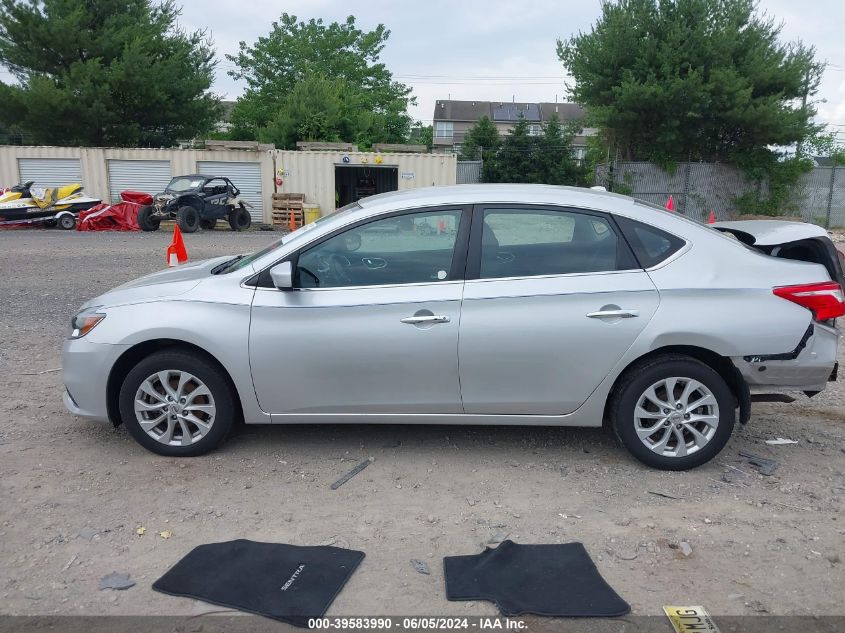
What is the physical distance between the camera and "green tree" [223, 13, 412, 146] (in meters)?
46.4

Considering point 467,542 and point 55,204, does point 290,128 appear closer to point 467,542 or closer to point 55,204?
point 55,204

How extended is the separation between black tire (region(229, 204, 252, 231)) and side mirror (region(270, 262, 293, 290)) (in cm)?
1851

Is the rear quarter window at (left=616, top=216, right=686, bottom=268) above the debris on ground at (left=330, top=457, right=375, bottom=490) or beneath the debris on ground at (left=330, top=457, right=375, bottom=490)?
above

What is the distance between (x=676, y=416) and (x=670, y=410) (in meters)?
0.05

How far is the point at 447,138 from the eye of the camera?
87.4m

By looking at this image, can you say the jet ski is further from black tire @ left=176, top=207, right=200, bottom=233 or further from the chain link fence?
the chain link fence

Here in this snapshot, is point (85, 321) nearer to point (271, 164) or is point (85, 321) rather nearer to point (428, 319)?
point (428, 319)

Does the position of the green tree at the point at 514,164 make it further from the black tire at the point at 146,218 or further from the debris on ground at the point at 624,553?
the debris on ground at the point at 624,553

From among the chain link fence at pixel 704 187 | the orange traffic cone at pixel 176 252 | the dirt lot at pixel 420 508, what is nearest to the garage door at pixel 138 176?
the chain link fence at pixel 704 187

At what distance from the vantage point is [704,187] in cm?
2586

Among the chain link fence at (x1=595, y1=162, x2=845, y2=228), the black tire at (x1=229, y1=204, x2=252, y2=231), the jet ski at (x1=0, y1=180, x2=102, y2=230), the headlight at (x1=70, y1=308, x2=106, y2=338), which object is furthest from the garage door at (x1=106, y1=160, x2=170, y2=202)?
the headlight at (x1=70, y1=308, x2=106, y2=338)

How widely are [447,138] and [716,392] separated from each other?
283ft

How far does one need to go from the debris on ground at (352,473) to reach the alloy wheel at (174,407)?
883 mm

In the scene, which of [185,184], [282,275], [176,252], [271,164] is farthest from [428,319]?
[271,164]
